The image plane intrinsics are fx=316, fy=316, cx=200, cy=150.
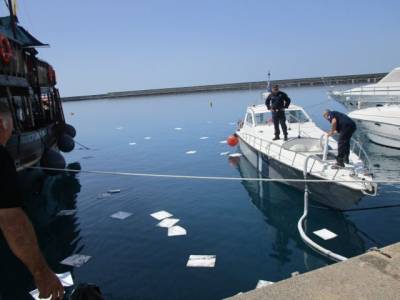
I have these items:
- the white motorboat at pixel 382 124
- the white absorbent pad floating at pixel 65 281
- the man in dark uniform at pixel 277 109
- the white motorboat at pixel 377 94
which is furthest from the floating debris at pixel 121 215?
the white motorboat at pixel 377 94

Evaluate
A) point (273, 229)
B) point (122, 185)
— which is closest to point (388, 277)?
point (273, 229)

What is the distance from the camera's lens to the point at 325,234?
284 inches

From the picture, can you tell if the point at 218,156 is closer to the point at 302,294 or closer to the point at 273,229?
the point at 273,229

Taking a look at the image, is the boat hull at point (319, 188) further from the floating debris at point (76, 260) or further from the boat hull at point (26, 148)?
the boat hull at point (26, 148)

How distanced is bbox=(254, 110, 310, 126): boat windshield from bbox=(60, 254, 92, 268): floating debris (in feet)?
30.5

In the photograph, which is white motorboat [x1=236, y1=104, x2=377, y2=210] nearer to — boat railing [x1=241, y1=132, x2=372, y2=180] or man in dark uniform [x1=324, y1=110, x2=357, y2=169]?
boat railing [x1=241, y1=132, x2=372, y2=180]

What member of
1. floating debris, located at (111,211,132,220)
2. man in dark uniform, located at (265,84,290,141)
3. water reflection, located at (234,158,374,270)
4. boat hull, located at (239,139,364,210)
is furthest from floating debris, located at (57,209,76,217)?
man in dark uniform, located at (265,84,290,141)

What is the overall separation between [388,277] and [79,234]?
7019 millimetres

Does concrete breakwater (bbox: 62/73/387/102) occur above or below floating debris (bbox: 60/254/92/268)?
above

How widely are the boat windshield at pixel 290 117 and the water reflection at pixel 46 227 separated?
317 inches

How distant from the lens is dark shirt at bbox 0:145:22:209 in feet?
6.43

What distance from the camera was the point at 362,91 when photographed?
21922 mm

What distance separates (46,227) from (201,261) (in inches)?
195

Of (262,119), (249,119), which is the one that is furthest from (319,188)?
(249,119)
